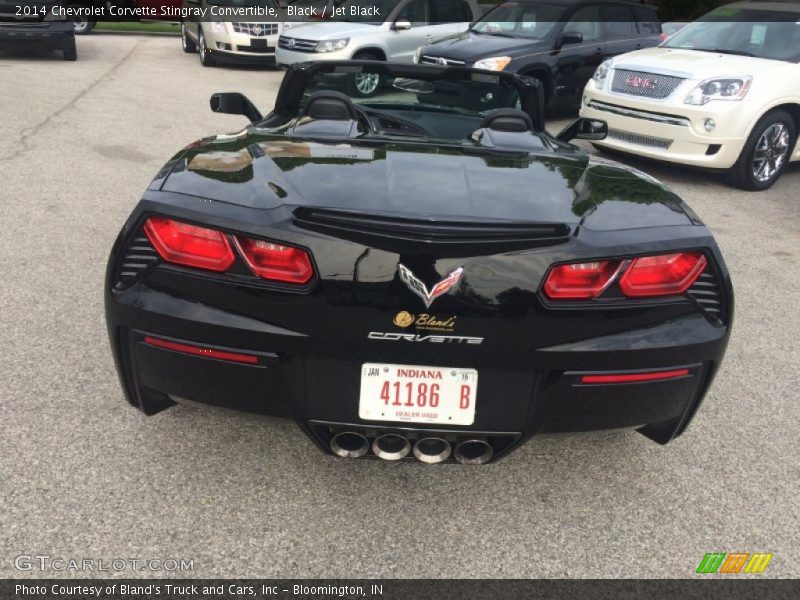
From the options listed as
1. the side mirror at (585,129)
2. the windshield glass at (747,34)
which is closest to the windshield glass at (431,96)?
the side mirror at (585,129)

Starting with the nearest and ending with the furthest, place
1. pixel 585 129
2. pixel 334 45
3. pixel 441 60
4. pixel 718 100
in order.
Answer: pixel 585 129 → pixel 718 100 → pixel 441 60 → pixel 334 45

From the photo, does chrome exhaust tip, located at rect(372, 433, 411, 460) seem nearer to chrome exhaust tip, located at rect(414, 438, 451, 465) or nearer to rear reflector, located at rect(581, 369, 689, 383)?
chrome exhaust tip, located at rect(414, 438, 451, 465)

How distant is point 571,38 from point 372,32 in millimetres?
3364

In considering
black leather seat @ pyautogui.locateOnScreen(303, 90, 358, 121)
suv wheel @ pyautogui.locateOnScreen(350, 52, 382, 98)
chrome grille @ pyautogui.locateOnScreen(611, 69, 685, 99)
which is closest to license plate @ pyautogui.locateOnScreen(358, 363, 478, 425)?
black leather seat @ pyautogui.locateOnScreen(303, 90, 358, 121)

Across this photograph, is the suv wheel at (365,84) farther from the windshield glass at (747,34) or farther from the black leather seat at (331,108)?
the windshield glass at (747,34)

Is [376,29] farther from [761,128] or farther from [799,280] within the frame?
[799,280]

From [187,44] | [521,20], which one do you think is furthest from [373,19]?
[187,44]

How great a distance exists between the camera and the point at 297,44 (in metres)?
12.5

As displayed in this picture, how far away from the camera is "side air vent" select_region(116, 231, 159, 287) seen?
2320mm

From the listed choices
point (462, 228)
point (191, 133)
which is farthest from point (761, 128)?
point (462, 228)

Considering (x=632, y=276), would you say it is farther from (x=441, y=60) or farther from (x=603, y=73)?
(x=441, y=60)

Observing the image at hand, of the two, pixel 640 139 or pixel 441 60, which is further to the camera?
pixel 441 60

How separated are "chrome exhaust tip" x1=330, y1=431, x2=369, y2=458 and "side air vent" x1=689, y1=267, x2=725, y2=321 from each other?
107 centimetres

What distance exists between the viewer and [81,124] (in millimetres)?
8789
